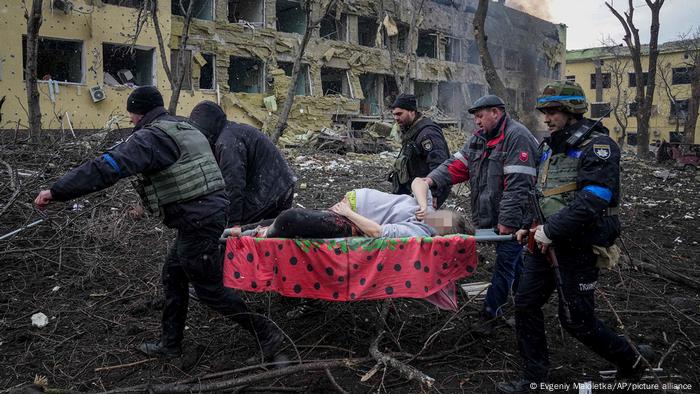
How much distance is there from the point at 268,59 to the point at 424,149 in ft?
61.3

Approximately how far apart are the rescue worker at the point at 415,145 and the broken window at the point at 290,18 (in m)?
20.8

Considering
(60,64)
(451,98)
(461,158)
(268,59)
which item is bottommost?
(461,158)

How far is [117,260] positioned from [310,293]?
2.91 m

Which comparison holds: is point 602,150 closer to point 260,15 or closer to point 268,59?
point 268,59

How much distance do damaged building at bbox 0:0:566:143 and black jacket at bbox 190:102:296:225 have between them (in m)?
6.29

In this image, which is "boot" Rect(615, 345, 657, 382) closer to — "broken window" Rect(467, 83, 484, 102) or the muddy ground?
the muddy ground

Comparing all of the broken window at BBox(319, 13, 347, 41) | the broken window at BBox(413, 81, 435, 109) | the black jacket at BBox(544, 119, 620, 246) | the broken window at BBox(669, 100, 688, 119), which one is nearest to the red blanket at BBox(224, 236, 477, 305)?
the black jacket at BBox(544, 119, 620, 246)

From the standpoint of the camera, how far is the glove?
111 inches

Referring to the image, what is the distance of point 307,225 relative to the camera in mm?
3650

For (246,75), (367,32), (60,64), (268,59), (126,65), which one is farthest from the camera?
(367,32)

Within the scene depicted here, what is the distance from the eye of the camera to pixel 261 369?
3.47 m

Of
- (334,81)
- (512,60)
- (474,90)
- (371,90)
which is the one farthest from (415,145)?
(512,60)

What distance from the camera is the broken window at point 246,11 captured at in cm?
2220

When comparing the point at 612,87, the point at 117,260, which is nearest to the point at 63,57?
the point at 117,260
